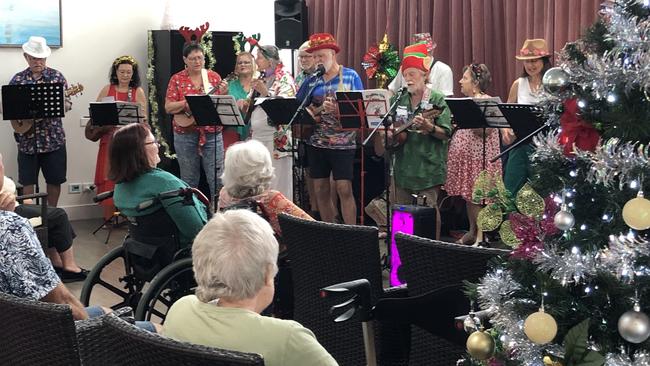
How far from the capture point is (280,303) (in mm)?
3670

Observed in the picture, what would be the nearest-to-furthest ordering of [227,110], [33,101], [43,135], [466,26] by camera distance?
[227,110], [33,101], [43,135], [466,26]

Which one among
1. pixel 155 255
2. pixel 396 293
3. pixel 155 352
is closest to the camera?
pixel 155 352

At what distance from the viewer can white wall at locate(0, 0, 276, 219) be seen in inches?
320

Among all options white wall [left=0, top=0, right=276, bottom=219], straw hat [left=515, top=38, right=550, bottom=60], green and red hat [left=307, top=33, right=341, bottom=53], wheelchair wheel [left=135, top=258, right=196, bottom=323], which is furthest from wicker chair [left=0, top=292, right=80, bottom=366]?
white wall [left=0, top=0, right=276, bottom=219]

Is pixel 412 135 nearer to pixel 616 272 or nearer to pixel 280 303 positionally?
pixel 280 303

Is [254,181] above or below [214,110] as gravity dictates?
below

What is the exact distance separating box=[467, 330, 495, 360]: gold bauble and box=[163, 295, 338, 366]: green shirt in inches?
14.0

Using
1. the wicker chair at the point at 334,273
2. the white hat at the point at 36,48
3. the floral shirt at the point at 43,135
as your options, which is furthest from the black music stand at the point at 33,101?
the wicker chair at the point at 334,273

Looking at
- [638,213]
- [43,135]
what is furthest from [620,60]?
[43,135]

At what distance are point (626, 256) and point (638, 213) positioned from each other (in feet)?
0.33

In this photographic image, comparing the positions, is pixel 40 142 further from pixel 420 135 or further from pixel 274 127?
pixel 420 135

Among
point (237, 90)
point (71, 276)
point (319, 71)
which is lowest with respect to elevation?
point (71, 276)

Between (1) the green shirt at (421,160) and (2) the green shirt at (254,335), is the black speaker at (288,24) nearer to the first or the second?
(1) the green shirt at (421,160)

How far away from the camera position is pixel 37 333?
1952 millimetres
